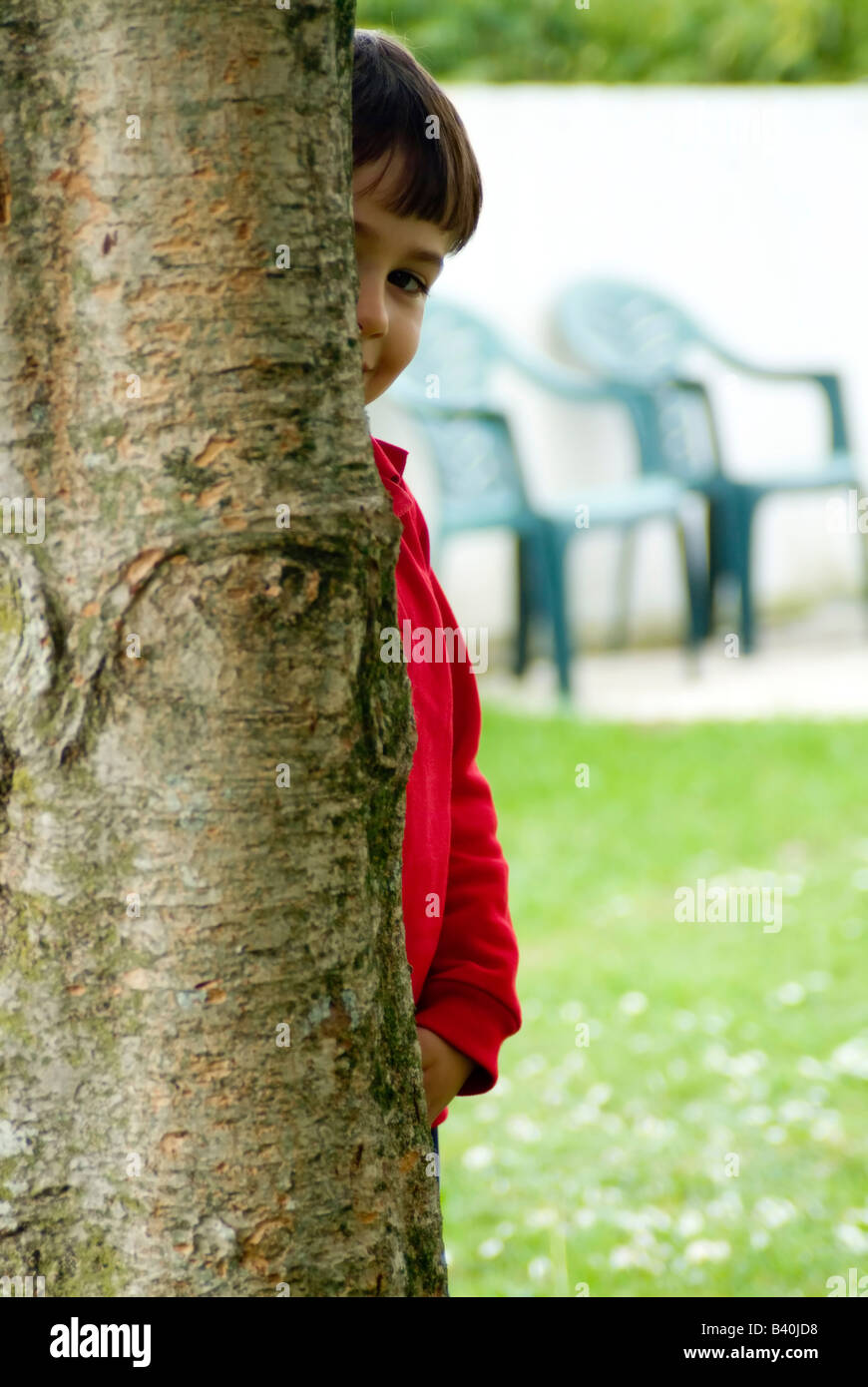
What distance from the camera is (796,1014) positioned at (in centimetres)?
380

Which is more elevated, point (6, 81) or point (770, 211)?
point (770, 211)

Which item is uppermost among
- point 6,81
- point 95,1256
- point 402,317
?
point 402,317

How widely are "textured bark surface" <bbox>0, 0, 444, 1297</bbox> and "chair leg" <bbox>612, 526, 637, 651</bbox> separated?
6395 millimetres

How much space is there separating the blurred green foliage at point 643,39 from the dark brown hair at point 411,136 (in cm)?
1363

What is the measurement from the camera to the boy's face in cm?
152

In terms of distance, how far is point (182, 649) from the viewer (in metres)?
1.04

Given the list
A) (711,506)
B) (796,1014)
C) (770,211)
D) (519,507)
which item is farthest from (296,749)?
(770,211)

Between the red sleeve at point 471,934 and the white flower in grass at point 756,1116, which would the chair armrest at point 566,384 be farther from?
the red sleeve at point 471,934

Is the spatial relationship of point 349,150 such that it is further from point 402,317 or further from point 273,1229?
point 273,1229

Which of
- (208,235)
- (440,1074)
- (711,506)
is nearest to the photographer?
(208,235)

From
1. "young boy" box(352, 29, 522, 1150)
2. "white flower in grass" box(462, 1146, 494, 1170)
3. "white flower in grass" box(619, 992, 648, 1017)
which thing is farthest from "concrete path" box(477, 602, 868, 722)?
"young boy" box(352, 29, 522, 1150)

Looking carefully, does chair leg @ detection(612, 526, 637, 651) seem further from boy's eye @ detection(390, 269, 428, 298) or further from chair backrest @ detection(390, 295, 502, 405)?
boy's eye @ detection(390, 269, 428, 298)

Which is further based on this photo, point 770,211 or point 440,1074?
point 770,211

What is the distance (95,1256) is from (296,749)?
15.3 inches
